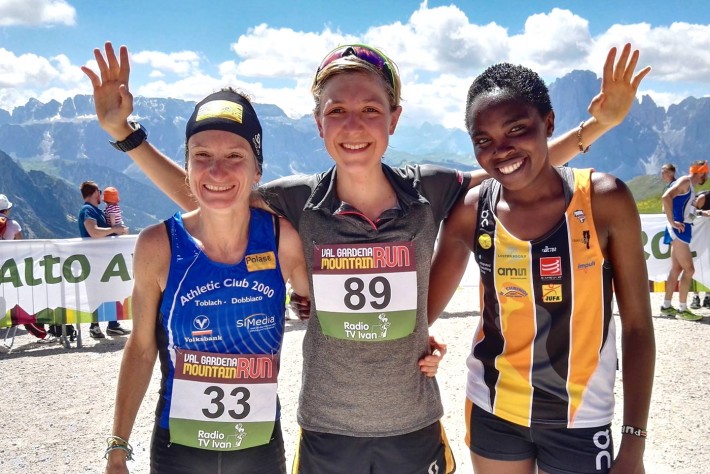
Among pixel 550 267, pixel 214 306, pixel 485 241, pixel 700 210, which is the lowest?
pixel 214 306

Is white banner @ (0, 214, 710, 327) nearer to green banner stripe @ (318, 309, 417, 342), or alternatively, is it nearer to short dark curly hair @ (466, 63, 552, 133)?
green banner stripe @ (318, 309, 417, 342)

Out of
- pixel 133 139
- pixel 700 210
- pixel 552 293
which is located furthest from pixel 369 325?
pixel 700 210

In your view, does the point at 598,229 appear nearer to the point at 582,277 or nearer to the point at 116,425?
the point at 582,277

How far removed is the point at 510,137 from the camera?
7.47 feet

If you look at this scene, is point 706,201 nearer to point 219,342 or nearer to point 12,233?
point 219,342

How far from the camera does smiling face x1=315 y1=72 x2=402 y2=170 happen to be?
228cm

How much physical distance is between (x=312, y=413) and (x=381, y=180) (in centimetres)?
107

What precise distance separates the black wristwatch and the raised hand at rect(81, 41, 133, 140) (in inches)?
0.8

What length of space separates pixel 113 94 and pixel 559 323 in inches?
93.6

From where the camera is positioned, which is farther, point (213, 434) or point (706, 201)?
point (706, 201)

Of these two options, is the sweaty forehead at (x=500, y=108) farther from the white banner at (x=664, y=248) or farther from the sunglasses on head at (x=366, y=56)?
the white banner at (x=664, y=248)

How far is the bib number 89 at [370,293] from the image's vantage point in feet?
7.48

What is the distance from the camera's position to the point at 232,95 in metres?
2.51

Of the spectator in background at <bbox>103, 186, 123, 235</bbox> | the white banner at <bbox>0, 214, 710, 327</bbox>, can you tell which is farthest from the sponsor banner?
the spectator in background at <bbox>103, 186, 123, 235</bbox>
